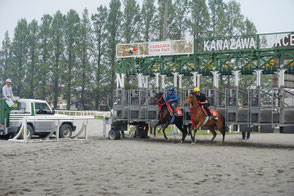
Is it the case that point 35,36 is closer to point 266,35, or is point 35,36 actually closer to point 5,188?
point 266,35

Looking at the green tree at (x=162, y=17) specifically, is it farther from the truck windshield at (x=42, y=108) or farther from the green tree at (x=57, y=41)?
the truck windshield at (x=42, y=108)

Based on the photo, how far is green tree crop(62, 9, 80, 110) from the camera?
198 ft

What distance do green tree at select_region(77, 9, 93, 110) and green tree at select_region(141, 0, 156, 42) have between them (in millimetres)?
10158

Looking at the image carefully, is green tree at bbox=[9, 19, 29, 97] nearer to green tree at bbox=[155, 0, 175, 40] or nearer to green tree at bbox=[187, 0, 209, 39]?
green tree at bbox=[155, 0, 175, 40]

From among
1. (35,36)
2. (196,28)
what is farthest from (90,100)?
(196,28)

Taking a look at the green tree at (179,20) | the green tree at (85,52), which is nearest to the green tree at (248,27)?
the green tree at (179,20)

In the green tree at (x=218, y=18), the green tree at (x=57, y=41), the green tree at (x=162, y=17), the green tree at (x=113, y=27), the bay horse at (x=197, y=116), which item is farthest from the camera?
the green tree at (x=57, y=41)

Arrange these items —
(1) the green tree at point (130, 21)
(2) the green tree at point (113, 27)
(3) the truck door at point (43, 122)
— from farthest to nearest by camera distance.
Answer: (2) the green tree at point (113, 27)
(1) the green tree at point (130, 21)
(3) the truck door at point (43, 122)

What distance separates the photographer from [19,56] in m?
69.7

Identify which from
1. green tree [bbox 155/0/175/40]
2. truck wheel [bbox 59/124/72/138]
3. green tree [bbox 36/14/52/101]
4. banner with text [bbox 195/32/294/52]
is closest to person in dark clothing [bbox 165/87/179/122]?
banner with text [bbox 195/32/294/52]

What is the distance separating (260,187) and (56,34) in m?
58.3

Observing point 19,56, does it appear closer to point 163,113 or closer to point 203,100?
point 163,113

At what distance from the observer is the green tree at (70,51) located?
2371 inches

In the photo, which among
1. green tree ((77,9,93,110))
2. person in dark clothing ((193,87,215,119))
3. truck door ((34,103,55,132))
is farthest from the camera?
green tree ((77,9,93,110))
